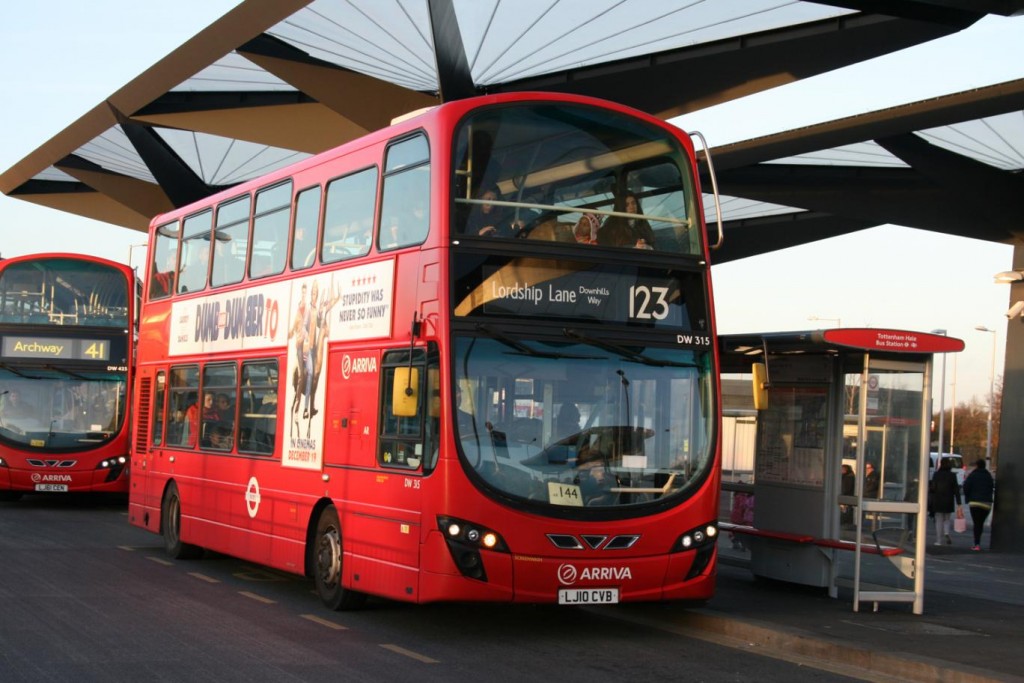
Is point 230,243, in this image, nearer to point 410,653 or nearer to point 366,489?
point 366,489

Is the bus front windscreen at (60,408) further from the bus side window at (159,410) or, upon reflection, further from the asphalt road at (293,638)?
the asphalt road at (293,638)

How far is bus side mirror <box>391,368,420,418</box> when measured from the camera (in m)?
10.7

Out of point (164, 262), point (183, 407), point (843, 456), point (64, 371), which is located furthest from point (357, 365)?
point (64, 371)

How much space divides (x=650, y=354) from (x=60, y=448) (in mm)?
16822

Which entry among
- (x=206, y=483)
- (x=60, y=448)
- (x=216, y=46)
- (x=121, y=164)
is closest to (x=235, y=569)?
(x=206, y=483)

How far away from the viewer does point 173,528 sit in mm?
16875

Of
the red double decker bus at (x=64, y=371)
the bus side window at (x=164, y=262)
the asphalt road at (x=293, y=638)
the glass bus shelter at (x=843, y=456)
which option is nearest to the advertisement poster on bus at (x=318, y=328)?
the asphalt road at (x=293, y=638)

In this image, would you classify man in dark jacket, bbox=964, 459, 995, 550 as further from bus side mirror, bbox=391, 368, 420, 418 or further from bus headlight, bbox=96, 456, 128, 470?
bus side mirror, bbox=391, 368, 420, 418

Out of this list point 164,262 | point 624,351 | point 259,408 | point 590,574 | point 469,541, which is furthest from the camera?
point 164,262

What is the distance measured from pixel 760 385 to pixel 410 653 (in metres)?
4.11

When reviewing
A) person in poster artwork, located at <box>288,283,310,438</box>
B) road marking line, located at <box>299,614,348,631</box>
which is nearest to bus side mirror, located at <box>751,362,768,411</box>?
road marking line, located at <box>299,614,348,631</box>

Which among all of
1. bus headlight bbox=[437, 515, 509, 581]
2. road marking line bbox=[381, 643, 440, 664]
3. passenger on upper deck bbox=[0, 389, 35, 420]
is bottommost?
road marking line bbox=[381, 643, 440, 664]

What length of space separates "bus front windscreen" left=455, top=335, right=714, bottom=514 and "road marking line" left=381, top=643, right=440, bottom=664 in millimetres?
1321

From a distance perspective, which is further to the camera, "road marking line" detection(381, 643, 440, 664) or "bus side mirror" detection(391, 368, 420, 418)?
"bus side mirror" detection(391, 368, 420, 418)
